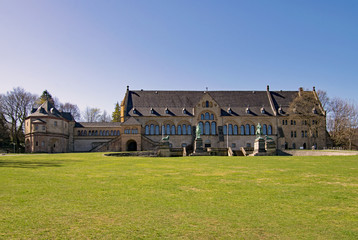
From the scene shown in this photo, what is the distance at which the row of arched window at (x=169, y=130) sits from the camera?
229 feet

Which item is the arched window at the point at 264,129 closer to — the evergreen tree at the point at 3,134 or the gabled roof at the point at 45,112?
the gabled roof at the point at 45,112

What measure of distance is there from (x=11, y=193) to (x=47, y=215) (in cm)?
398

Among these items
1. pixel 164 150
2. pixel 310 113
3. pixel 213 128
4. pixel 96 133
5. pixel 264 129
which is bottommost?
pixel 164 150

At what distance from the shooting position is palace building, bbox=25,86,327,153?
68.1 m

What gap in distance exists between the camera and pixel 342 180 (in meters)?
15.1

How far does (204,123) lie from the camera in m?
70.6

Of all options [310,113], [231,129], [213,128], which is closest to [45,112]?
[213,128]

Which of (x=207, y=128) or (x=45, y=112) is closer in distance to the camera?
(x=45, y=112)

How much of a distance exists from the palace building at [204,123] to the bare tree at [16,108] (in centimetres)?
660

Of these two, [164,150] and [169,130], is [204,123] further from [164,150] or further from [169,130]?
[164,150]

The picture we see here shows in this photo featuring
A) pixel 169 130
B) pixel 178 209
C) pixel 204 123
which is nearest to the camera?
pixel 178 209

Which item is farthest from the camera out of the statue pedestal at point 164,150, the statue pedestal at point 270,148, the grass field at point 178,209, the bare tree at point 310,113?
the bare tree at point 310,113

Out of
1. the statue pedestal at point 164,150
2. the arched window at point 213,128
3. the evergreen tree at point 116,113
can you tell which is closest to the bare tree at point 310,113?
the arched window at point 213,128

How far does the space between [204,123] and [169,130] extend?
8.08 metres
